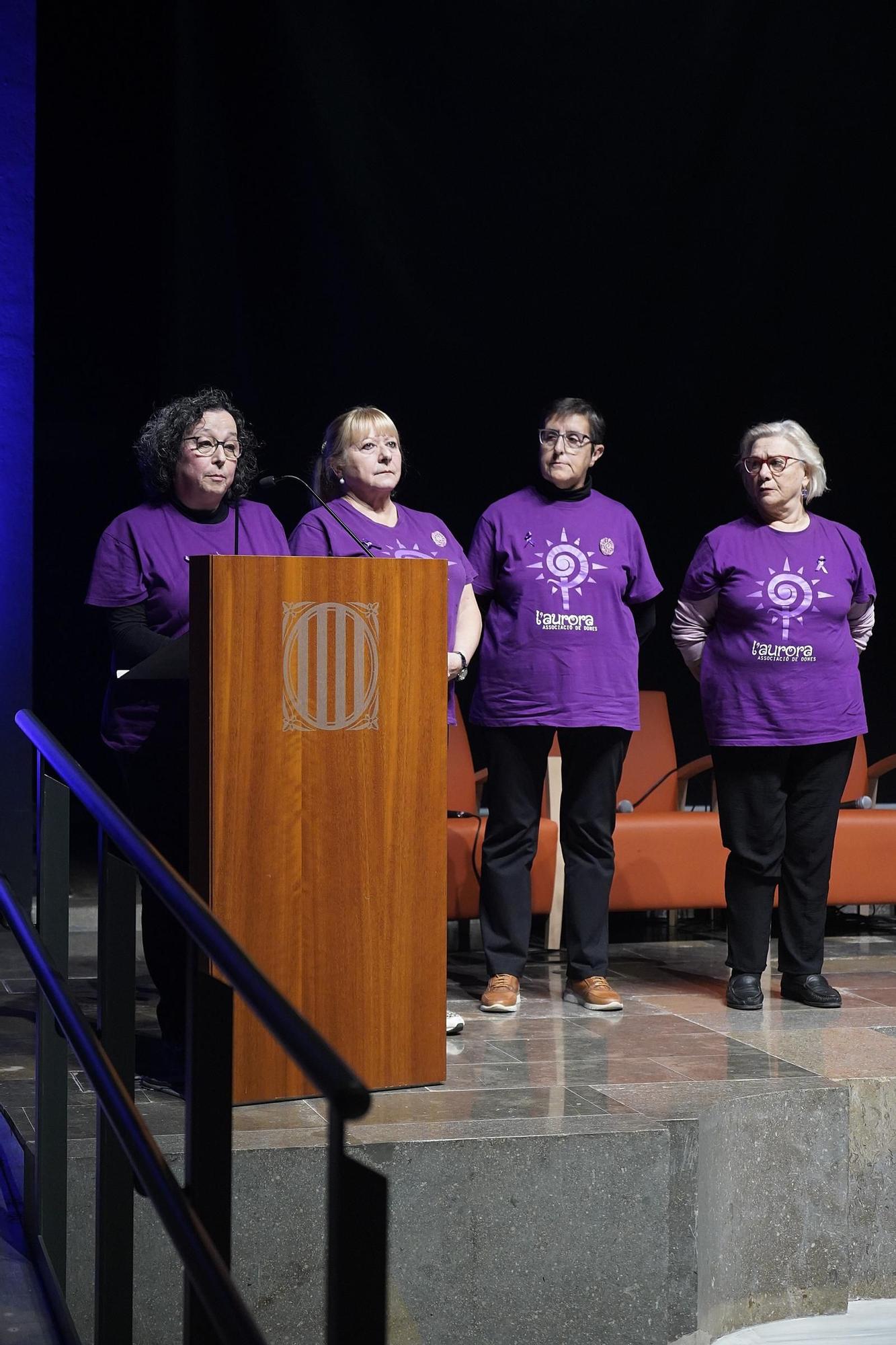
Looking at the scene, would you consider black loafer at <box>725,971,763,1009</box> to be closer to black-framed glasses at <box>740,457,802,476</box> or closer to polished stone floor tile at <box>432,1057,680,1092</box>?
polished stone floor tile at <box>432,1057,680,1092</box>

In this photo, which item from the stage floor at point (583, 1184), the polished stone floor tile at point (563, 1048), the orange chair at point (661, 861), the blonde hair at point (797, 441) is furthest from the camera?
the orange chair at point (661, 861)

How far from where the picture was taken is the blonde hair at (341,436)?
3.24m

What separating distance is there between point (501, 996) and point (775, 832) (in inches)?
30.0

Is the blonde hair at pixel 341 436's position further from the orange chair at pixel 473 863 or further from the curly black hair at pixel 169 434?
the orange chair at pixel 473 863

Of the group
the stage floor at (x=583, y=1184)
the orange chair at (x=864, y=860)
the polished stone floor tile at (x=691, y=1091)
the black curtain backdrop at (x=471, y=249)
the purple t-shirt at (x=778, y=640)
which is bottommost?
the stage floor at (x=583, y=1184)

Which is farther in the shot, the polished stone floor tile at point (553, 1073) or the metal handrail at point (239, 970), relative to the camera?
the polished stone floor tile at point (553, 1073)

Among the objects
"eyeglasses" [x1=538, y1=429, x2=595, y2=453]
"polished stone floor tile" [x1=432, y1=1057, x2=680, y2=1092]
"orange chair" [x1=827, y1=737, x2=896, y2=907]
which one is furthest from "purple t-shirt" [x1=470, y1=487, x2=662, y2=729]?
"orange chair" [x1=827, y1=737, x2=896, y2=907]

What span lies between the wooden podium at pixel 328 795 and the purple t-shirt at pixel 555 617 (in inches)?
29.9

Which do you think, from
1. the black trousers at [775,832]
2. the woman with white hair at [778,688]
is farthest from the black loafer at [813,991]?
the black trousers at [775,832]

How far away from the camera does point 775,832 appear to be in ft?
12.1

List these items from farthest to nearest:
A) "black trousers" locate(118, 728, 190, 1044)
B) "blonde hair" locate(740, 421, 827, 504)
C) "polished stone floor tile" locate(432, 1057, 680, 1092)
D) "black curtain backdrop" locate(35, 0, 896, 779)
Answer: "black curtain backdrop" locate(35, 0, 896, 779), "blonde hair" locate(740, 421, 827, 504), "black trousers" locate(118, 728, 190, 1044), "polished stone floor tile" locate(432, 1057, 680, 1092)

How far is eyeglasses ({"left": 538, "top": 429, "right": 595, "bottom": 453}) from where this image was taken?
3602 mm

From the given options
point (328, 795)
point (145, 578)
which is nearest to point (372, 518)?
point (145, 578)

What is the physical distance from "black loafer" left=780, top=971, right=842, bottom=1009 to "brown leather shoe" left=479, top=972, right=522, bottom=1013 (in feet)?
2.31
